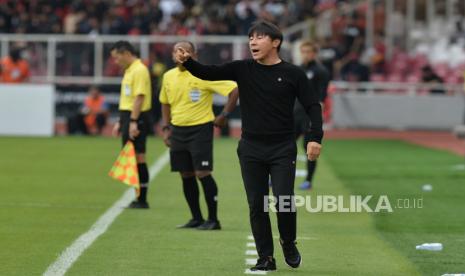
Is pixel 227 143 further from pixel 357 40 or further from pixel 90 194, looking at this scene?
pixel 90 194

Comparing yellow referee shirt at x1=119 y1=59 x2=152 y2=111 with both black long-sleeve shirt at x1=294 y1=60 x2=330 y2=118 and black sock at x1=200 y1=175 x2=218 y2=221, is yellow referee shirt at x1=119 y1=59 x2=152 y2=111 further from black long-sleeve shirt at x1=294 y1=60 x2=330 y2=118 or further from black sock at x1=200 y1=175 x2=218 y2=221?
black long-sleeve shirt at x1=294 y1=60 x2=330 y2=118

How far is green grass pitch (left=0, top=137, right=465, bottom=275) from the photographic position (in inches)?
385

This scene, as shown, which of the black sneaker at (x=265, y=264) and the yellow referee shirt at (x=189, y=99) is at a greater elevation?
the yellow referee shirt at (x=189, y=99)

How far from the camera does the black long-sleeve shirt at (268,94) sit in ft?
30.5

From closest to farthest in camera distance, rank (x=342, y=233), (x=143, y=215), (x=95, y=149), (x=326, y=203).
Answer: (x=342, y=233) → (x=143, y=215) → (x=326, y=203) → (x=95, y=149)

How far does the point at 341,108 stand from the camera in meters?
32.7

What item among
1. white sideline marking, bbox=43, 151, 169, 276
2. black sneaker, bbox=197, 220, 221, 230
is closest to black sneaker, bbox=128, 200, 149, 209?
white sideline marking, bbox=43, 151, 169, 276

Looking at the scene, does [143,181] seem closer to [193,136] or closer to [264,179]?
[193,136]

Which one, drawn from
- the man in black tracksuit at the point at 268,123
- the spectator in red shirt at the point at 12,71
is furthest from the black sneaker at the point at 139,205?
the spectator in red shirt at the point at 12,71

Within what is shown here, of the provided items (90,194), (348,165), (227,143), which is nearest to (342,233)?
(90,194)

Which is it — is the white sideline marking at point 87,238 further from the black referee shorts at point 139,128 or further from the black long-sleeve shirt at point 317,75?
the black long-sleeve shirt at point 317,75

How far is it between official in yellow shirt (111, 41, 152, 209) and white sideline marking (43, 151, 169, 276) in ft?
1.45

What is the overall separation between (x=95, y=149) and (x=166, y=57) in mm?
8745

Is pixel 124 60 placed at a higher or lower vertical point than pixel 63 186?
higher
